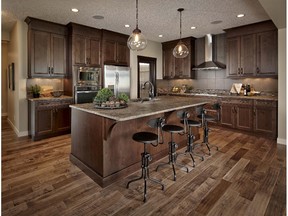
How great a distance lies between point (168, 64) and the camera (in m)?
7.09

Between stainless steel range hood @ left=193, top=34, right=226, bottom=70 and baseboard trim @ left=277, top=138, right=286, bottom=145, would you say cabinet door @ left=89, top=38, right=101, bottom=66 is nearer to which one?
stainless steel range hood @ left=193, top=34, right=226, bottom=70

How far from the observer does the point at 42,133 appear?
4508 millimetres

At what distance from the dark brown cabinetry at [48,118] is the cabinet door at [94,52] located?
121 cm

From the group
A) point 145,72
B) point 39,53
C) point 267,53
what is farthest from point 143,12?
point 267,53

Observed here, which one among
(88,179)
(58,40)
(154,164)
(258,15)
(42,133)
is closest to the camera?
(88,179)

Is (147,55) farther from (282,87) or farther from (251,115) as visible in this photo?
(282,87)

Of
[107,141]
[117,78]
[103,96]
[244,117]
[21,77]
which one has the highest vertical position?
[117,78]

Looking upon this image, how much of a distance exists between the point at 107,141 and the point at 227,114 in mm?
3785

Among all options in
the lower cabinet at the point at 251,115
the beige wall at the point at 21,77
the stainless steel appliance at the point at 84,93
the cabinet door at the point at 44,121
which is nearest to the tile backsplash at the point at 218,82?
the lower cabinet at the point at 251,115

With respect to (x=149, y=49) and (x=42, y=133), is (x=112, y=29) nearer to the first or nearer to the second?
(x=149, y=49)

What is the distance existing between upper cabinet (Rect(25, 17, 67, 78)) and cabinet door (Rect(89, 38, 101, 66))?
2.08ft

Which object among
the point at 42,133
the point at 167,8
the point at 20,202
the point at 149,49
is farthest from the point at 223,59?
the point at 20,202

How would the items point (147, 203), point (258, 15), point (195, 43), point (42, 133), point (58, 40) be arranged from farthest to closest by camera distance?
point (195, 43)
point (58, 40)
point (42, 133)
point (258, 15)
point (147, 203)

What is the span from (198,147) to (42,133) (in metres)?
3.43
